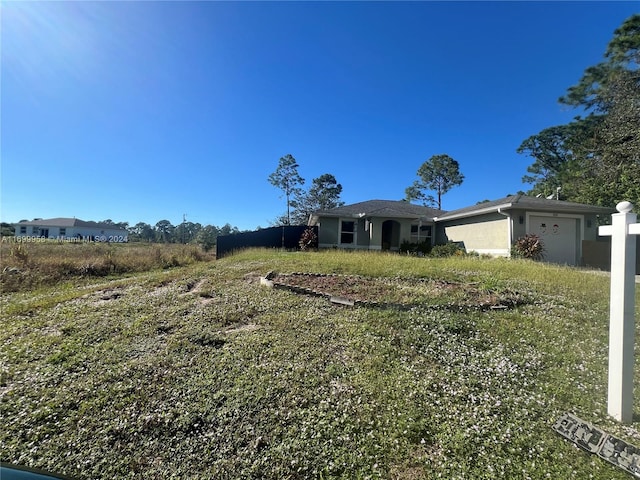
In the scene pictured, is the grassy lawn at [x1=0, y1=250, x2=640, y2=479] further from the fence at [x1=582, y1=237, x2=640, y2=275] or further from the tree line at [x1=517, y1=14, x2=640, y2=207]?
the tree line at [x1=517, y1=14, x2=640, y2=207]

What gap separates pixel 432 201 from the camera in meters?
38.0

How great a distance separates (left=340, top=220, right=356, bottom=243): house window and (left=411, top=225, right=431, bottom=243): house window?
155 inches

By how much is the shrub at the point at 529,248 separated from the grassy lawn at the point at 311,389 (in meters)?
7.06

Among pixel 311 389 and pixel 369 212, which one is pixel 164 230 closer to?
pixel 369 212

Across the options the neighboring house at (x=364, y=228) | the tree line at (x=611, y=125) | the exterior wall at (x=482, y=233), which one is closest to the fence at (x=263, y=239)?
the neighboring house at (x=364, y=228)

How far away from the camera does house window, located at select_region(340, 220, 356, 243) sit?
1777 centimetres

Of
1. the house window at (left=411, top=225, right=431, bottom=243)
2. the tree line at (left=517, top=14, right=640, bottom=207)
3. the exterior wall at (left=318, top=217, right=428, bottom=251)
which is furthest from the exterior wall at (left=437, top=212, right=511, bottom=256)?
the tree line at (left=517, top=14, right=640, bottom=207)

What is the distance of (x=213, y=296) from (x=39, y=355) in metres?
2.90

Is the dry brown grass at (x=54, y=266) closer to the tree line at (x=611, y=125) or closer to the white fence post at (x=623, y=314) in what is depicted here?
the white fence post at (x=623, y=314)

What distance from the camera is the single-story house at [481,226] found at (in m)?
12.8

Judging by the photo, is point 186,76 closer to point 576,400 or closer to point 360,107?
point 360,107

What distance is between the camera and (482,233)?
14898 millimetres

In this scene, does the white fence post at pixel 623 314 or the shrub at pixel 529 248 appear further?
the shrub at pixel 529 248

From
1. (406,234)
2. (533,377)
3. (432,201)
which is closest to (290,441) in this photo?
(533,377)
